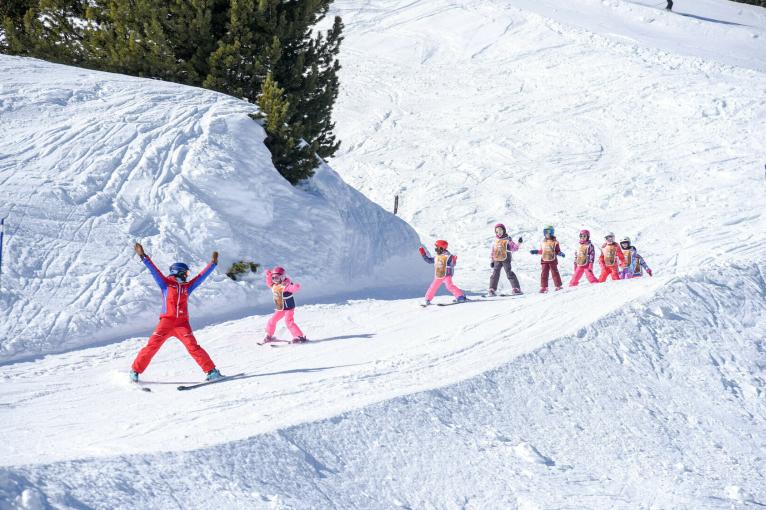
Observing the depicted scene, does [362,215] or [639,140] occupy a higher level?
[639,140]

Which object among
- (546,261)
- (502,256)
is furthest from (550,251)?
(502,256)

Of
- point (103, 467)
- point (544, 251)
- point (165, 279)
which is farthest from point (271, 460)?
point (544, 251)

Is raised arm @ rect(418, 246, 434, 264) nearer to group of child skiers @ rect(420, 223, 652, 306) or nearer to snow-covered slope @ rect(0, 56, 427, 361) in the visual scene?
group of child skiers @ rect(420, 223, 652, 306)

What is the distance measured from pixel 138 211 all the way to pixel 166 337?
4.67m

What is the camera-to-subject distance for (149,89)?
1591cm

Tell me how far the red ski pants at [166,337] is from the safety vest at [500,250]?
7.04m

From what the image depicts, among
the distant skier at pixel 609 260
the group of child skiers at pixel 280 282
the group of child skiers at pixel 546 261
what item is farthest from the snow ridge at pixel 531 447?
the distant skier at pixel 609 260

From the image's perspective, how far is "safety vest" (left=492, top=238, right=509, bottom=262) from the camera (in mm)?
14570

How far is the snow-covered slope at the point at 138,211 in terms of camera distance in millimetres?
11375

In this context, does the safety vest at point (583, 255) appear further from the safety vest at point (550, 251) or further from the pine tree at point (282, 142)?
the pine tree at point (282, 142)

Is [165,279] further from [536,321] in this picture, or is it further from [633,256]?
[633,256]

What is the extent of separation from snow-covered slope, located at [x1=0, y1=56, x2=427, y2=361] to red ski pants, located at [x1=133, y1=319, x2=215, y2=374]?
2100 millimetres

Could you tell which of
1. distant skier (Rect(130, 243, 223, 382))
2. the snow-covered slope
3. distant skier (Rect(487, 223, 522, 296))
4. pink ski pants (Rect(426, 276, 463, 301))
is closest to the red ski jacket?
distant skier (Rect(130, 243, 223, 382))

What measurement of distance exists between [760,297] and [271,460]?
913cm
